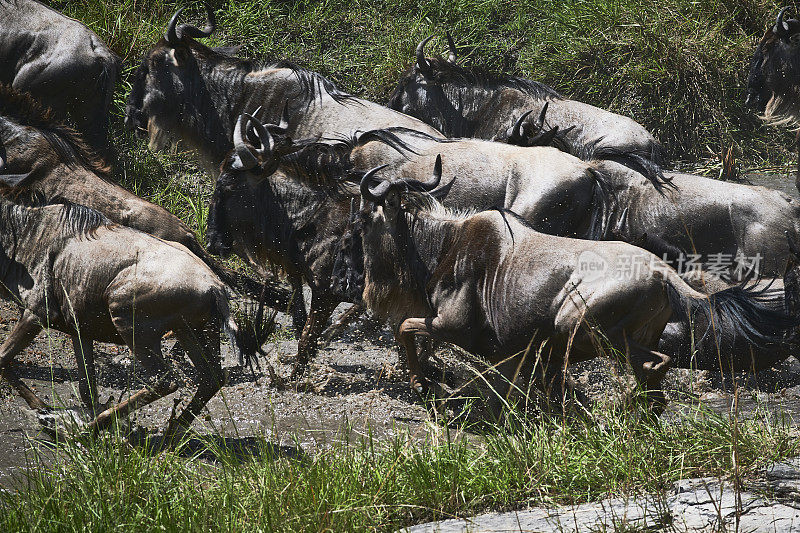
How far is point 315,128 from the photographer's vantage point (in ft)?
27.3

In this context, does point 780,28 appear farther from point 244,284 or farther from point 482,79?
point 244,284

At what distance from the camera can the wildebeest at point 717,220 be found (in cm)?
714

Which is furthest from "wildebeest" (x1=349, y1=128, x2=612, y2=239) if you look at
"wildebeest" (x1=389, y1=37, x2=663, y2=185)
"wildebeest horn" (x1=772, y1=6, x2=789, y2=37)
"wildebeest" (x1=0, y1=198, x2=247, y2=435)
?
"wildebeest horn" (x1=772, y1=6, x2=789, y2=37)

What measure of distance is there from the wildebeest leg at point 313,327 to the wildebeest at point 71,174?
22 centimetres

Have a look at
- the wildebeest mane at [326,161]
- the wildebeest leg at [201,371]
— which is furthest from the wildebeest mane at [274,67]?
the wildebeest leg at [201,371]

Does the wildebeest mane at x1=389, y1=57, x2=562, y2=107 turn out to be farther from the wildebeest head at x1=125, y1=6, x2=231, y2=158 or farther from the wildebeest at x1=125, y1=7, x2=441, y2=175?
the wildebeest head at x1=125, y1=6, x2=231, y2=158

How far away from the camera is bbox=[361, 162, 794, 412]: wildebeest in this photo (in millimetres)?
5137

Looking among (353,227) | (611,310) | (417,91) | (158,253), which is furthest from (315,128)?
(611,310)

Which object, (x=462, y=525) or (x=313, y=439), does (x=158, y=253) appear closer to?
(x=313, y=439)

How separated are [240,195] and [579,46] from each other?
632 centimetres

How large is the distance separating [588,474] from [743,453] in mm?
648

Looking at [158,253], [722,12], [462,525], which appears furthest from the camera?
[722,12]

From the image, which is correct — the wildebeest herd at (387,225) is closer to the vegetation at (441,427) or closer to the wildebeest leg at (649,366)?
the wildebeest leg at (649,366)

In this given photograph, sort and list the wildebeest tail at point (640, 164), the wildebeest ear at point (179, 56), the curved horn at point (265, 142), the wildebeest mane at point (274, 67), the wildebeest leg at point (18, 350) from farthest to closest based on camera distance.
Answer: the wildebeest ear at point (179, 56) < the wildebeest mane at point (274, 67) < the wildebeest tail at point (640, 164) < the curved horn at point (265, 142) < the wildebeest leg at point (18, 350)
